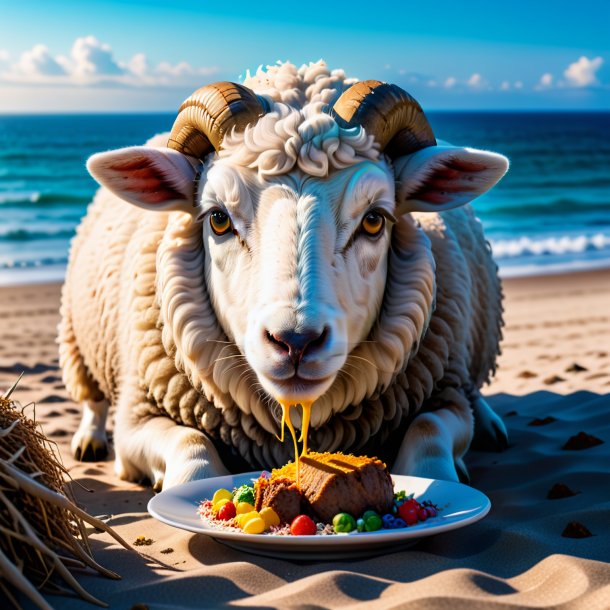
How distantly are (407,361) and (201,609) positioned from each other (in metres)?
1.73

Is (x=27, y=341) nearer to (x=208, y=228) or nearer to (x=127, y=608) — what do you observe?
(x=208, y=228)

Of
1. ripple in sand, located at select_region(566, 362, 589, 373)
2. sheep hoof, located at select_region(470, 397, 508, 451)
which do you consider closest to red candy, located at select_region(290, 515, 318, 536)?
sheep hoof, located at select_region(470, 397, 508, 451)

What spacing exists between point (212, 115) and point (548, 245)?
16634 millimetres

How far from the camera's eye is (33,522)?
2828mm

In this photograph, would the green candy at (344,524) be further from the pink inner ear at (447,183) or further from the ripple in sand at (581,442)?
the ripple in sand at (581,442)

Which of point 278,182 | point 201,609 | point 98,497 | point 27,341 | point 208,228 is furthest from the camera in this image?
point 27,341

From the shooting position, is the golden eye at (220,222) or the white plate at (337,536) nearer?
the white plate at (337,536)

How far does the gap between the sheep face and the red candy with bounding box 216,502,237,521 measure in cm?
40

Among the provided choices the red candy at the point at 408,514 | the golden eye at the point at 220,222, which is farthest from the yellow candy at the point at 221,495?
the golden eye at the point at 220,222

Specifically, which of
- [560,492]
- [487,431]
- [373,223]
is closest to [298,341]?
[373,223]

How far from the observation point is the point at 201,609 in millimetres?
2715

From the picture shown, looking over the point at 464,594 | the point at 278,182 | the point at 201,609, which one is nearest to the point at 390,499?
the point at 464,594

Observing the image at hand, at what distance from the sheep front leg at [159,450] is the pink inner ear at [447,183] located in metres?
1.34

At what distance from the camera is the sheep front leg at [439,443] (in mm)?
3961
